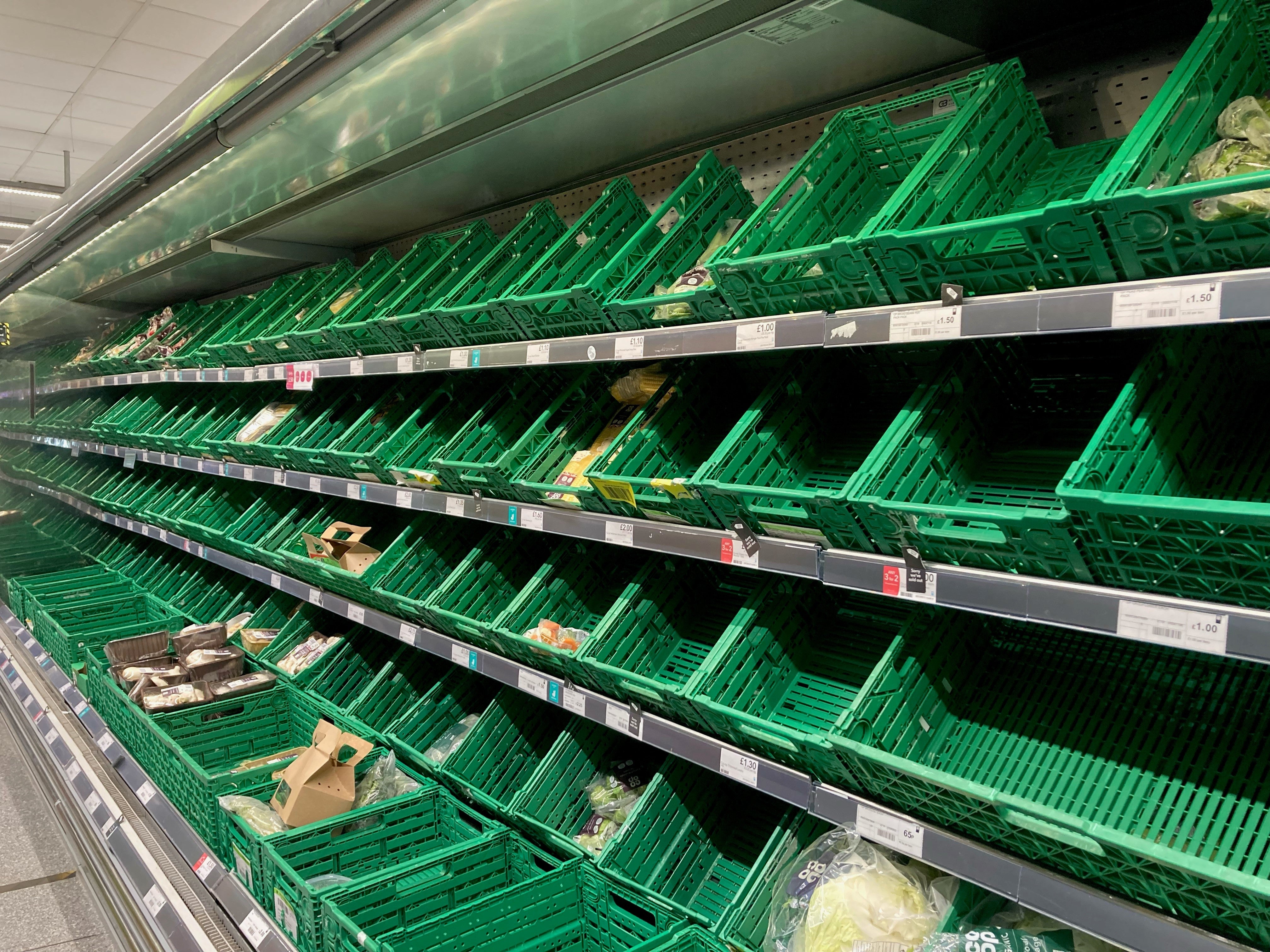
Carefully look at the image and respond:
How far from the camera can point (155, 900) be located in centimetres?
245

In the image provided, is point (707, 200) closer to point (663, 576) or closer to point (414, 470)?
point (663, 576)

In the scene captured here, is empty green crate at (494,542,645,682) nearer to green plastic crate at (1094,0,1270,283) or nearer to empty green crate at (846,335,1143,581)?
empty green crate at (846,335,1143,581)

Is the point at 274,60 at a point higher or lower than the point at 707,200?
lower

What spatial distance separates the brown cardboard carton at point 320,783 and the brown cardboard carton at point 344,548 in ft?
2.29

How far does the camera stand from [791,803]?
1671 mm

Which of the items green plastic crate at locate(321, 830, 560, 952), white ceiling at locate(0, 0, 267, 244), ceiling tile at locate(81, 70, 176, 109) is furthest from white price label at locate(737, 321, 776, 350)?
ceiling tile at locate(81, 70, 176, 109)

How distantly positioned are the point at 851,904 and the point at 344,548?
2.16 meters

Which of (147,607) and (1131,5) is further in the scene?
(147,607)

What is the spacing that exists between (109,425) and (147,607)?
145cm

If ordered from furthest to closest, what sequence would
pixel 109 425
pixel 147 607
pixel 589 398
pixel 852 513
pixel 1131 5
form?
pixel 109 425, pixel 147 607, pixel 589 398, pixel 1131 5, pixel 852 513

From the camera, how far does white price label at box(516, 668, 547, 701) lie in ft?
7.32

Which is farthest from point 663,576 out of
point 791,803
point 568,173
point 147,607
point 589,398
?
point 147,607

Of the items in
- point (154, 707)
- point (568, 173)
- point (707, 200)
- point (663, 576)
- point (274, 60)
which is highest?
point (568, 173)

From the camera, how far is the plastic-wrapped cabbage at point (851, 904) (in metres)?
1.52
